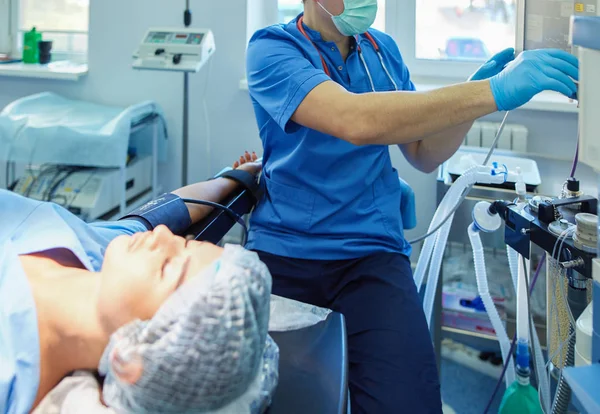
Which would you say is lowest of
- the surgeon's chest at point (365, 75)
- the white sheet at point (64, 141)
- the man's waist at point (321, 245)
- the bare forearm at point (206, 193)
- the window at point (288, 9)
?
the man's waist at point (321, 245)

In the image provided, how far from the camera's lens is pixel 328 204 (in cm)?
157

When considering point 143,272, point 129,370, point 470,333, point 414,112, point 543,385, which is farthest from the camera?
point 470,333

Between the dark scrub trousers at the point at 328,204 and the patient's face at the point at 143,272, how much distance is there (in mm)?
556

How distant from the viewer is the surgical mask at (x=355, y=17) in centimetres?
155

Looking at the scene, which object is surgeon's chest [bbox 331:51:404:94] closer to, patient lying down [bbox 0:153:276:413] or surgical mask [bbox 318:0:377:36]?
surgical mask [bbox 318:0:377:36]

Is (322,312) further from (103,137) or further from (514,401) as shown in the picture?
(103,137)

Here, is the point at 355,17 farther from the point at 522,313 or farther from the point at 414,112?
the point at 522,313

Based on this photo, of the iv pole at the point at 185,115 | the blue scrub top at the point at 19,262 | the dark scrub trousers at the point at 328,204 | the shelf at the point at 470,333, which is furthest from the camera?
the iv pole at the point at 185,115

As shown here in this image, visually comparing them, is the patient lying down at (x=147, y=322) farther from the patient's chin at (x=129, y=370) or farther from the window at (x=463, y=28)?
the window at (x=463, y=28)

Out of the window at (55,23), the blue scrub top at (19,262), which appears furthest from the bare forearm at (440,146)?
the window at (55,23)

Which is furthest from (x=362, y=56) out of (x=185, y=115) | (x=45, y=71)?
(x=45, y=71)

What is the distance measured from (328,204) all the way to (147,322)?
84 centimetres

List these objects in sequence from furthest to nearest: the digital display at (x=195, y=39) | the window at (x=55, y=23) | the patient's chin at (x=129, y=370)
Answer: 1. the window at (x=55, y=23)
2. the digital display at (x=195, y=39)
3. the patient's chin at (x=129, y=370)

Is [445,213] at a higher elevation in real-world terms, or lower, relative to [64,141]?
lower
